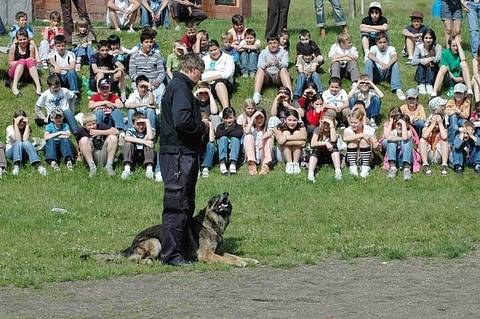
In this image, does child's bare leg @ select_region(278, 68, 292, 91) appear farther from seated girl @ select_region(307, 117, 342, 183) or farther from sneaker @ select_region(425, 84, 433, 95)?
sneaker @ select_region(425, 84, 433, 95)

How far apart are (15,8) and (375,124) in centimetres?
1016

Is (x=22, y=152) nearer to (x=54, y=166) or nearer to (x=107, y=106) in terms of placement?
(x=54, y=166)

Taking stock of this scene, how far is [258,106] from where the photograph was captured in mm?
19453

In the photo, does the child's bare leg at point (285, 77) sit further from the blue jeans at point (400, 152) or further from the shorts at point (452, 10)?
the shorts at point (452, 10)

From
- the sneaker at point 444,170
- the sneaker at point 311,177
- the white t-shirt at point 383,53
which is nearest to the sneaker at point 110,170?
the sneaker at point 311,177

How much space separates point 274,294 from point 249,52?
35.3 feet

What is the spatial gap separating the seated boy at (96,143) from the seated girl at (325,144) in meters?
3.05

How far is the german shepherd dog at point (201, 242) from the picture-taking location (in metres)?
12.4

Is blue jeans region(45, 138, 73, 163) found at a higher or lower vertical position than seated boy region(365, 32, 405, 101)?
lower

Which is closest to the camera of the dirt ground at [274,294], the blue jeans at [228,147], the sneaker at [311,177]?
the dirt ground at [274,294]

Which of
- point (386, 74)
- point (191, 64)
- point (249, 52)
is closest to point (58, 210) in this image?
point (191, 64)

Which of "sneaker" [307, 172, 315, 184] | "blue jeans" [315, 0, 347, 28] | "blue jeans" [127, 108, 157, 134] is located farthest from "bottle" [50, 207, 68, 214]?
"blue jeans" [315, 0, 347, 28]

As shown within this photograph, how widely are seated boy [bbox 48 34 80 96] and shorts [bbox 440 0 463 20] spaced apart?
7238 mm

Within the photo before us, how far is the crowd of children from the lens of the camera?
1800 cm
